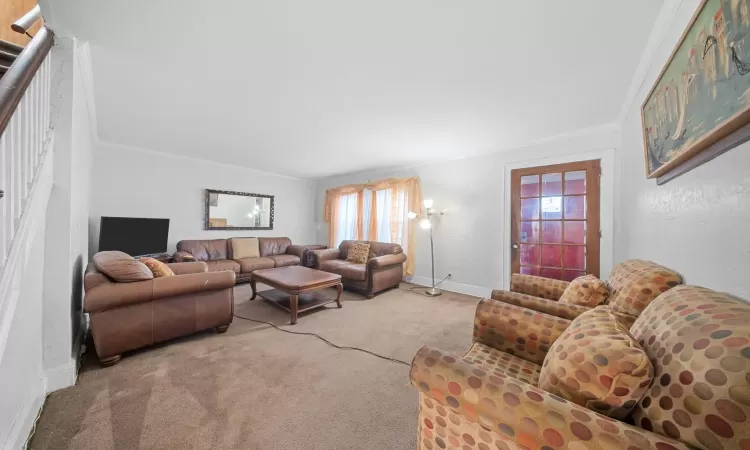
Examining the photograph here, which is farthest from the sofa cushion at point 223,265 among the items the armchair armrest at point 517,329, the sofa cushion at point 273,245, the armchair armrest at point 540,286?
the armchair armrest at point 540,286

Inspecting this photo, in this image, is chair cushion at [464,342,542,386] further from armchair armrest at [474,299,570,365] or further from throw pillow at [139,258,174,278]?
throw pillow at [139,258,174,278]

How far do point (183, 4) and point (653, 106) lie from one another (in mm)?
2799

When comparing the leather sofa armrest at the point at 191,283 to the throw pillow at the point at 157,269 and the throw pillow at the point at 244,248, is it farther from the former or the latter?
the throw pillow at the point at 244,248

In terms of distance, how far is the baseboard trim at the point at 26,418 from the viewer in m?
1.12

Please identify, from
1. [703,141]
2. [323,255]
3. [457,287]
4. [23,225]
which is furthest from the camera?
[323,255]

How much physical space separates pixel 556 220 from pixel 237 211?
5548 mm

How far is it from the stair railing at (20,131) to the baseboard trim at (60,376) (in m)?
1.07

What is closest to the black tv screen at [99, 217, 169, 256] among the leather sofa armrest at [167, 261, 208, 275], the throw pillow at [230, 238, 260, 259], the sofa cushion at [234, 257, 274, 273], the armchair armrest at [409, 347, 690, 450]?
the throw pillow at [230, 238, 260, 259]

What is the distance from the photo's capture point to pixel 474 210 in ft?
12.8

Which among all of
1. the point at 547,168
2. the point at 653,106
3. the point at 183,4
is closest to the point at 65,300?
the point at 183,4

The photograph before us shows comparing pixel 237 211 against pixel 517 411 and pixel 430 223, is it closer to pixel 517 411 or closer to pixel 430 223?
pixel 430 223

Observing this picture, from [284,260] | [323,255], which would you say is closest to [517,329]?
[323,255]

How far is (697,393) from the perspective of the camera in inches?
21.8

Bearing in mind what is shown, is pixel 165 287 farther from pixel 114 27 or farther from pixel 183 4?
pixel 183 4
